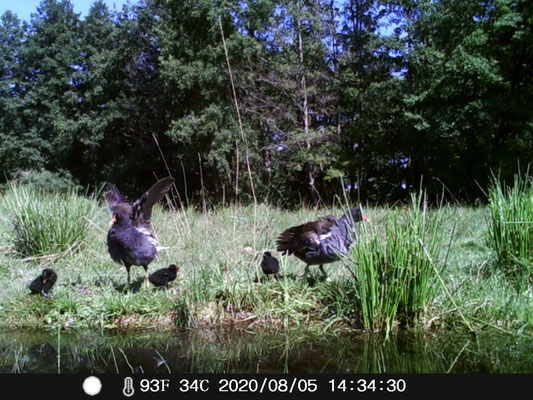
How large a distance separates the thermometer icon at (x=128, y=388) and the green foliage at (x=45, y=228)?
4176mm

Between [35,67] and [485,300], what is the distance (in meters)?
30.2

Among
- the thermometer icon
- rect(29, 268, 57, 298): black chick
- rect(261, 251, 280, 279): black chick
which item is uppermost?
rect(261, 251, 280, 279): black chick

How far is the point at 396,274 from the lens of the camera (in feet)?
13.1

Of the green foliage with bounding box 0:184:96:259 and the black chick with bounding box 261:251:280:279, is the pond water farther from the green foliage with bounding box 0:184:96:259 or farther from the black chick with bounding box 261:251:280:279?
the green foliage with bounding box 0:184:96:259

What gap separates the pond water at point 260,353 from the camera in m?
3.30

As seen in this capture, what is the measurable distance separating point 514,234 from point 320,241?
6.60ft

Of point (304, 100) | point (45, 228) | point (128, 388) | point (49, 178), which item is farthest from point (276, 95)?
point (128, 388)

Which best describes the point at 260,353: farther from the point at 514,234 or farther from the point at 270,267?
the point at 514,234

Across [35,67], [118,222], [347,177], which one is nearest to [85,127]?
[35,67]

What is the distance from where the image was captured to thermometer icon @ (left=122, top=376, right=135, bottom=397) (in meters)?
2.83

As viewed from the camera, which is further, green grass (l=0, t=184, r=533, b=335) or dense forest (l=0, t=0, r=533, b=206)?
dense forest (l=0, t=0, r=533, b=206)

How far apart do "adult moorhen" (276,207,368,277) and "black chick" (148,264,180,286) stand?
116 centimetres

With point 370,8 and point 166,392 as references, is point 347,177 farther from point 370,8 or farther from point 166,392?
point 166,392

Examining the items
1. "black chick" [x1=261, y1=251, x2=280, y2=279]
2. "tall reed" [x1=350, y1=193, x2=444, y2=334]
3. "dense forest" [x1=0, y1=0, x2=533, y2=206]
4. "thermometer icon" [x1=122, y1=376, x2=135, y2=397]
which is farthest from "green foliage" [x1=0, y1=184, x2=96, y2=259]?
"dense forest" [x1=0, y1=0, x2=533, y2=206]
